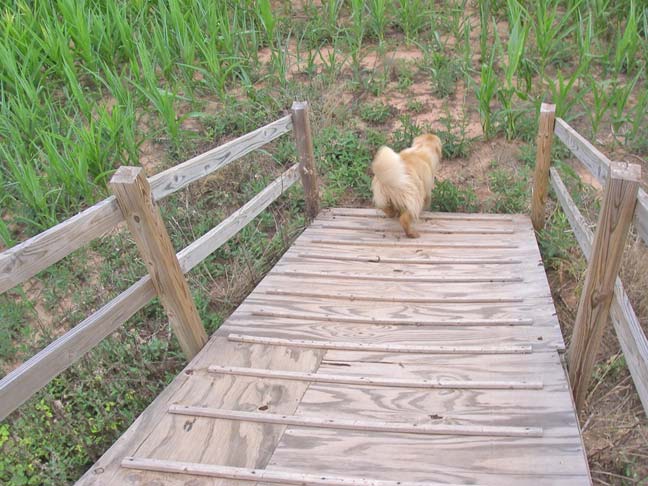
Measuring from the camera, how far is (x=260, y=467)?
183cm

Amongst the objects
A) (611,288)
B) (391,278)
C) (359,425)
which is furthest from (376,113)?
(359,425)

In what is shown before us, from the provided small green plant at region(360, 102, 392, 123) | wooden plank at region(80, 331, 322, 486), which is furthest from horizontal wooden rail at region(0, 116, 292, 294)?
small green plant at region(360, 102, 392, 123)

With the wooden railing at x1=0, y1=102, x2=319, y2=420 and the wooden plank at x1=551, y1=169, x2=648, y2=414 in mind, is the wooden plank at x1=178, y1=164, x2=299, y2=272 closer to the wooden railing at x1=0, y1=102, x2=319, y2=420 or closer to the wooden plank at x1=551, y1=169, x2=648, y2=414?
the wooden railing at x1=0, y1=102, x2=319, y2=420

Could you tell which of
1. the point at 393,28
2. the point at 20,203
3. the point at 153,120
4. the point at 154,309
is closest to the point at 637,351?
the point at 154,309

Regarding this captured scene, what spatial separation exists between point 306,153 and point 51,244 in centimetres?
261

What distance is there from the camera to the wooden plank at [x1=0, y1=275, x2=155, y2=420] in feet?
5.33

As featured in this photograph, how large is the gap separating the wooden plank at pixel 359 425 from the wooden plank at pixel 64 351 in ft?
1.55

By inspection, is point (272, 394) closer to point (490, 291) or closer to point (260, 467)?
point (260, 467)

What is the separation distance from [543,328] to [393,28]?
5337 millimetres

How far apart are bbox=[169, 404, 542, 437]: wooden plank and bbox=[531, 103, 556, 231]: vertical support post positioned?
2.42 m

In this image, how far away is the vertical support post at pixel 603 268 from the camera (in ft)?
5.82

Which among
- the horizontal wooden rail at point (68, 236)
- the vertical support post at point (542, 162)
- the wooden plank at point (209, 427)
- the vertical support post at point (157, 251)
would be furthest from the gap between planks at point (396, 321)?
the vertical support post at point (542, 162)

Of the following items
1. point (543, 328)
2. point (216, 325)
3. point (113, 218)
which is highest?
point (113, 218)

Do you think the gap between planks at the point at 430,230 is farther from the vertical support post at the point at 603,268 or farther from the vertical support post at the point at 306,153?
the vertical support post at the point at 603,268
